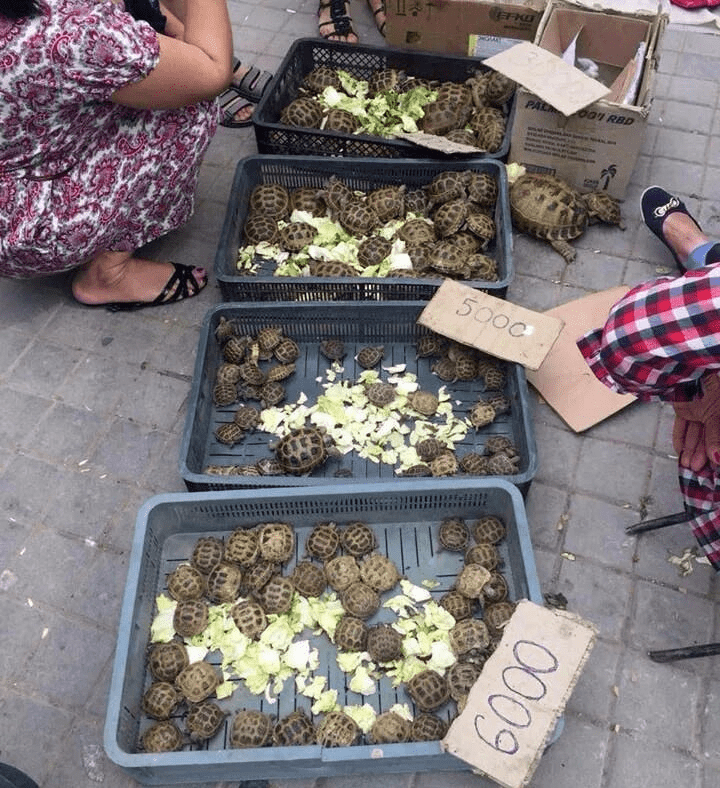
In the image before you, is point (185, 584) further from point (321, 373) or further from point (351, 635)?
point (321, 373)

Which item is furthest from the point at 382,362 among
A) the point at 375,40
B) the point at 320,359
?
the point at 375,40

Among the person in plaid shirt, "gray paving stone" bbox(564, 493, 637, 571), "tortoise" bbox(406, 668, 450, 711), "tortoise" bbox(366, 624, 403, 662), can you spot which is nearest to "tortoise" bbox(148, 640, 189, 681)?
"tortoise" bbox(366, 624, 403, 662)

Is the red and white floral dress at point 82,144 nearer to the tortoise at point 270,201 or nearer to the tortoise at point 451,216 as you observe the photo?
the tortoise at point 270,201

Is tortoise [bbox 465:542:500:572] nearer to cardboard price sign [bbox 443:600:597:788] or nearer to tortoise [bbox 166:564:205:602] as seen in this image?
cardboard price sign [bbox 443:600:597:788]

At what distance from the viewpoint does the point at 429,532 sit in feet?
8.36

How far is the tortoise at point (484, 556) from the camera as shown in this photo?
93.5 inches

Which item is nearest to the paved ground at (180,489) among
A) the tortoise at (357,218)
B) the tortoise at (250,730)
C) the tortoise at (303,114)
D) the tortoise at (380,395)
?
the tortoise at (250,730)

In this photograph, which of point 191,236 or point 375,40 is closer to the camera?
point 191,236

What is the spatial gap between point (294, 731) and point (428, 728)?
398mm

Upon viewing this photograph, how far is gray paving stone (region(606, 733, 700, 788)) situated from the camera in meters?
2.15

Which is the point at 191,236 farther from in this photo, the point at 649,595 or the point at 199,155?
the point at 649,595

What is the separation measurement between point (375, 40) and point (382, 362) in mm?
2972

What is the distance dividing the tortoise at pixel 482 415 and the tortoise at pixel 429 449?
0.17 m

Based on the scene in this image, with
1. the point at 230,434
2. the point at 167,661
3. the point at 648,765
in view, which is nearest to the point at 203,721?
the point at 167,661
